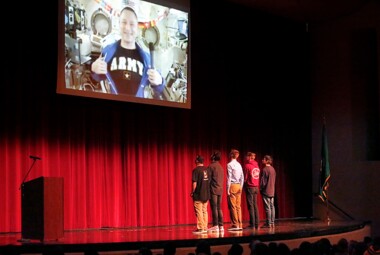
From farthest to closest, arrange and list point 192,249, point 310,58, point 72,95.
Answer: point 310,58
point 72,95
point 192,249

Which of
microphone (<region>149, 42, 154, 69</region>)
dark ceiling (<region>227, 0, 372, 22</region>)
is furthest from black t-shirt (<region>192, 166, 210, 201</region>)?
dark ceiling (<region>227, 0, 372, 22</region>)

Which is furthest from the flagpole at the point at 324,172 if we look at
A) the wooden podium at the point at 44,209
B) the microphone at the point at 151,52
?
the wooden podium at the point at 44,209

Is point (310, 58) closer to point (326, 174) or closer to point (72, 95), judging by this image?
point (326, 174)

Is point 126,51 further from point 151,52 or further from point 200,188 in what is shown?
point 200,188

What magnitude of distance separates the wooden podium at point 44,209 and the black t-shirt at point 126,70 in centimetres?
337

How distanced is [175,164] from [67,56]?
366 centimetres

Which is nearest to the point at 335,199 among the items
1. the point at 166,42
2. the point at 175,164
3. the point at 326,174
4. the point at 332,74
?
the point at 326,174

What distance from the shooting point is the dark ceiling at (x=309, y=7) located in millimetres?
13922

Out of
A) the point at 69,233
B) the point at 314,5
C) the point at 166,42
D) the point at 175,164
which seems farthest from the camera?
the point at 314,5

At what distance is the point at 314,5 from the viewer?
1406 centimetres

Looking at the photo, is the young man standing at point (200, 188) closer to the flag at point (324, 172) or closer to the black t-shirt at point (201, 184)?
the black t-shirt at point (201, 184)

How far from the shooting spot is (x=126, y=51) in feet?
37.4

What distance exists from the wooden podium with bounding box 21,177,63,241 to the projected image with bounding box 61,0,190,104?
264 centimetres

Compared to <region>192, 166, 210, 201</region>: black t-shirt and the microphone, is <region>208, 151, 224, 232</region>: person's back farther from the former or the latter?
the microphone
